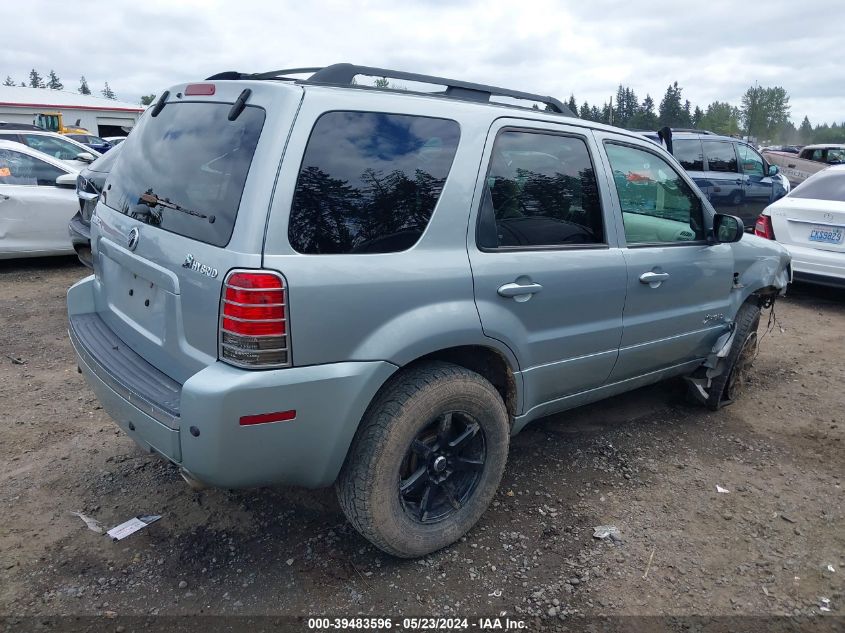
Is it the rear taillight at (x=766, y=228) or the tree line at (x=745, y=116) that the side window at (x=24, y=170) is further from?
the tree line at (x=745, y=116)

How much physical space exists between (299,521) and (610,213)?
223cm

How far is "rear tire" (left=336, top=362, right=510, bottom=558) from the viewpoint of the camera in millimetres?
2545

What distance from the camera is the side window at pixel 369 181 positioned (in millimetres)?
2342

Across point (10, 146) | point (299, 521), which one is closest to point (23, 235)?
point (10, 146)

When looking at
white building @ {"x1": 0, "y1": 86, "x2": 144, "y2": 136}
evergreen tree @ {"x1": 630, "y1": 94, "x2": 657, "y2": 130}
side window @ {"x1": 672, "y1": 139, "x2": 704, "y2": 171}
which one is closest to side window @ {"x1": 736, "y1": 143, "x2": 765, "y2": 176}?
side window @ {"x1": 672, "y1": 139, "x2": 704, "y2": 171}

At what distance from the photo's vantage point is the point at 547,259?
9.94 ft

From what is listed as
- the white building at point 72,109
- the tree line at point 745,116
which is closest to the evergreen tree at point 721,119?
the tree line at point 745,116

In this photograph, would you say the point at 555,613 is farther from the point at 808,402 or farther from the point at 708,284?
the point at 808,402

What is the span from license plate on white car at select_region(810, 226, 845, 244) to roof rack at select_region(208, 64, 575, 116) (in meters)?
5.00

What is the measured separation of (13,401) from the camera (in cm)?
428

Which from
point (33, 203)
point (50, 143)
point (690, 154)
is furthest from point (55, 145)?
point (690, 154)

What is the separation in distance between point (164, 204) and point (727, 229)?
3.15m

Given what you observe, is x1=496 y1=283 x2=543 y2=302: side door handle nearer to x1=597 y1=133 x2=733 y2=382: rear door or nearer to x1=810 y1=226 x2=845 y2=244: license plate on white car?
x1=597 y1=133 x2=733 y2=382: rear door

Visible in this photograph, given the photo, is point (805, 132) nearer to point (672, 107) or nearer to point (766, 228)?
point (672, 107)
